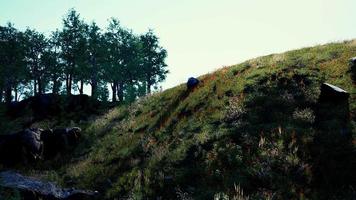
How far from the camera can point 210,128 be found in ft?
58.7

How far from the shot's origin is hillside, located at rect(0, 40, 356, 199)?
12547 mm

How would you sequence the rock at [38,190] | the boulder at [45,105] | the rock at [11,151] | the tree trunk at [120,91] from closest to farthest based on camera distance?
the rock at [38,190], the rock at [11,151], the boulder at [45,105], the tree trunk at [120,91]

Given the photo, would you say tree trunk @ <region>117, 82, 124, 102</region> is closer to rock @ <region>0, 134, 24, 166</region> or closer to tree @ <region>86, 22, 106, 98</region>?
tree @ <region>86, 22, 106, 98</region>

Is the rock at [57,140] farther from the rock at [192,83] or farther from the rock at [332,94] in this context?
the rock at [332,94]

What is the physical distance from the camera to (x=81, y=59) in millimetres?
65438

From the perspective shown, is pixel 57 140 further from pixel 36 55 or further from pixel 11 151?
pixel 36 55

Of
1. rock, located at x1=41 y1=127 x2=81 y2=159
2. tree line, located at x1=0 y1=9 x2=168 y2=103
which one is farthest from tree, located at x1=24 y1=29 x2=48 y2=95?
rock, located at x1=41 y1=127 x2=81 y2=159

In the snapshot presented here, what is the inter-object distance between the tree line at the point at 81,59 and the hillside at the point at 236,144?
39948mm

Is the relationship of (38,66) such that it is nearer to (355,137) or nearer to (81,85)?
(81,85)

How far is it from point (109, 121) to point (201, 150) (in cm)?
1679

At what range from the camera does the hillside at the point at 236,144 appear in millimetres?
12547

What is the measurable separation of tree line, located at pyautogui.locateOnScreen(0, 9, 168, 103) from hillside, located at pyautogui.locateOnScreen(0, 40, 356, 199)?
131ft

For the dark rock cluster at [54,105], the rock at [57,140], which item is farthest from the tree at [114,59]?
the rock at [57,140]

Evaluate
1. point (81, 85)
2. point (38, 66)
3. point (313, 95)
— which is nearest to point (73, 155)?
point (313, 95)
